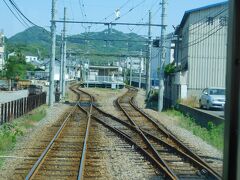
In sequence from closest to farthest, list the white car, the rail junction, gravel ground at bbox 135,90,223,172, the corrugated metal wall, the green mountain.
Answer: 1. the rail junction
2. gravel ground at bbox 135,90,223,172
3. the white car
4. the corrugated metal wall
5. the green mountain

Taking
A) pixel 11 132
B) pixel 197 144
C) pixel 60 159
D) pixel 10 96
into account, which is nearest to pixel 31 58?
pixel 10 96

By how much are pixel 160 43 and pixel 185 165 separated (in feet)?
65.6

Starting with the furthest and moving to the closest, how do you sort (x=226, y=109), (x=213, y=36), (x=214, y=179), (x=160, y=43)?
(x=213, y=36) → (x=160, y=43) → (x=214, y=179) → (x=226, y=109)

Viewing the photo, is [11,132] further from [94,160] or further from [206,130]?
[206,130]

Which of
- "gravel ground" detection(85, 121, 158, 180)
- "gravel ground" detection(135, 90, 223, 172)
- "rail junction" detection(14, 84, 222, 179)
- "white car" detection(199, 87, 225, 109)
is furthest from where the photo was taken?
"white car" detection(199, 87, 225, 109)

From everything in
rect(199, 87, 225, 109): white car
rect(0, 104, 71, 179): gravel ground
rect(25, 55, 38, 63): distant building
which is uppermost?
rect(25, 55, 38, 63): distant building

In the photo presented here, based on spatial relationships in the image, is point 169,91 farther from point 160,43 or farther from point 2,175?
point 2,175

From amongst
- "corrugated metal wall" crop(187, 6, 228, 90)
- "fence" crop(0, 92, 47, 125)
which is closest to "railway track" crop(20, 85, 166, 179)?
"fence" crop(0, 92, 47, 125)

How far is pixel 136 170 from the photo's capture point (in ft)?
31.8

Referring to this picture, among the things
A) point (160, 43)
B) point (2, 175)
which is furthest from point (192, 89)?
point (2, 175)

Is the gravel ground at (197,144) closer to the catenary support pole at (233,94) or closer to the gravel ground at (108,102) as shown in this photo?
the catenary support pole at (233,94)

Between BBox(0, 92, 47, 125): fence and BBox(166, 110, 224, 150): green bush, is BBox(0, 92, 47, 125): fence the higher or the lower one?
the higher one

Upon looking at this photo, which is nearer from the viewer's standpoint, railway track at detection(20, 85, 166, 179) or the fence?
railway track at detection(20, 85, 166, 179)

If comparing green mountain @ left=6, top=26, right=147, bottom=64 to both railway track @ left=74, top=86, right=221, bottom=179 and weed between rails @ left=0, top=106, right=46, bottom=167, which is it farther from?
railway track @ left=74, top=86, right=221, bottom=179
